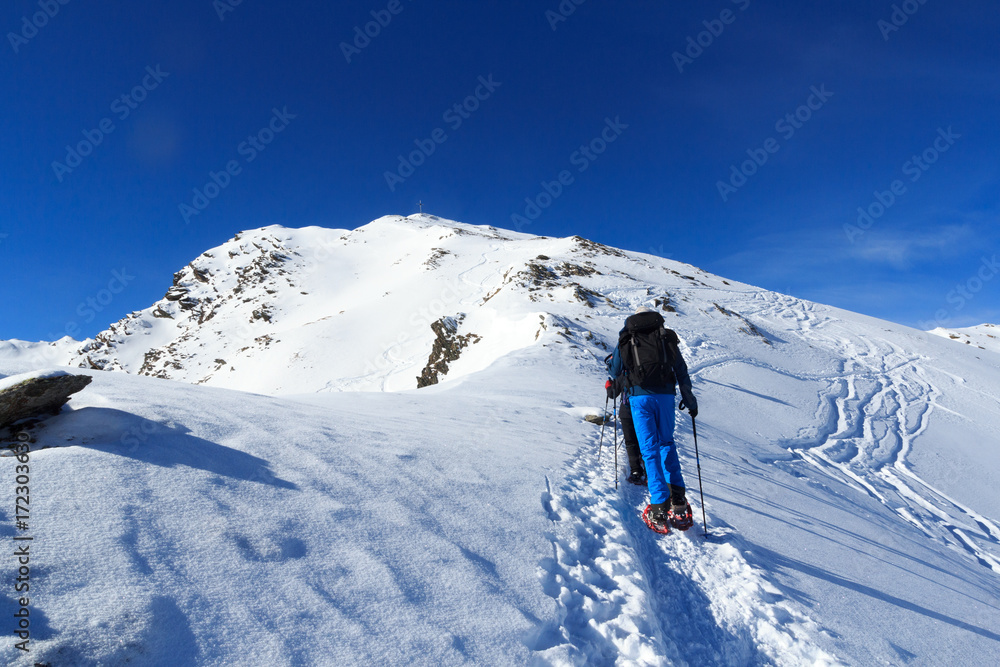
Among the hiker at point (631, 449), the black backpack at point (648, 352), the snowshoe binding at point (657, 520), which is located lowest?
the snowshoe binding at point (657, 520)

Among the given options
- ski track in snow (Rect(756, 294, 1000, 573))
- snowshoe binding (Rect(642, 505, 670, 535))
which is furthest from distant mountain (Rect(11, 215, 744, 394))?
snowshoe binding (Rect(642, 505, 670, 535))

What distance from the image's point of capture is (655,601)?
12.2 ft

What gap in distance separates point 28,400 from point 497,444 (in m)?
5.05

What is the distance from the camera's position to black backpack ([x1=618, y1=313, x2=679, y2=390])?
5.22m

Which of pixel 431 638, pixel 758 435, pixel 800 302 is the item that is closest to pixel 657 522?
pixel 431 638

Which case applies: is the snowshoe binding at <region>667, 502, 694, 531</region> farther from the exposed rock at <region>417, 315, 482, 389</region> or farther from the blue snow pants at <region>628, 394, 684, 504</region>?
the exposed rock at <region>417, 315, 482, 389</region>

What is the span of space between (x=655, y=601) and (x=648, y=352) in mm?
2630

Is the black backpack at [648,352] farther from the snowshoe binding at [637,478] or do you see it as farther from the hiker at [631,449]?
the snowshoe binding at [637,478]

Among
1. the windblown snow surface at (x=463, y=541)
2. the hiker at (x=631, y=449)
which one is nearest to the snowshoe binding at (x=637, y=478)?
the hiker at (x=631, y=449)

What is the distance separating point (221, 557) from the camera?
2920mm

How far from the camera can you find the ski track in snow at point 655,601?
3.18 metres

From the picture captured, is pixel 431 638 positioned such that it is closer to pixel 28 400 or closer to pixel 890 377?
pixel 28 400

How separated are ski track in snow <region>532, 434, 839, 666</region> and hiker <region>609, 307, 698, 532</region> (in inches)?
10.6

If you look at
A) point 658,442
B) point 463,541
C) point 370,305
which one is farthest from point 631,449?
point 370,305
